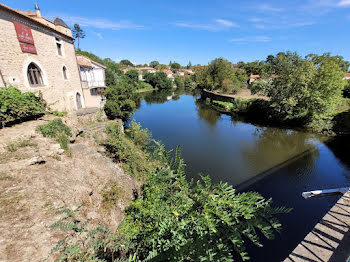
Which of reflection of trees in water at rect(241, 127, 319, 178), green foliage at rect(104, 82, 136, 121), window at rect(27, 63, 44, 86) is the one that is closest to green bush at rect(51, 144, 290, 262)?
reflection of trees in water at rect(241, 127, 319, 178)

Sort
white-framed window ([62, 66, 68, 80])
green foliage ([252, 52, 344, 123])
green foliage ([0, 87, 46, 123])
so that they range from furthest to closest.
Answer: green foliage ([252, 52, 344, 123]), white-framed window ([62, 66, 68, 80]), green foliage ([0, 87, 46, 123])

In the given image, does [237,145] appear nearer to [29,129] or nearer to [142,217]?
[142,217]

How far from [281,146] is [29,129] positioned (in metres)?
21.5

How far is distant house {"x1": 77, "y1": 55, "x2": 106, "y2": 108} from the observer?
18.7m

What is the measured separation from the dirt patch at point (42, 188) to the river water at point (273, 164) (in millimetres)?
6409

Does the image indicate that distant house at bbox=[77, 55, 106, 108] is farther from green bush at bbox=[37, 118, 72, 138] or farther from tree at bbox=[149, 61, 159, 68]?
tree at bbox=[149, 61, 159, 68]

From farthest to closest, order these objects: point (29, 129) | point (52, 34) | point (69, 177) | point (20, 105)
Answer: point (52, 34) < point (20, 105) < point (29, 129) < point (69, 177)

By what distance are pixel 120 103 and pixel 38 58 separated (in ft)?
28.5

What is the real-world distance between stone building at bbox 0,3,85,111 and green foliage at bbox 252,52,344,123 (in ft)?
83.6

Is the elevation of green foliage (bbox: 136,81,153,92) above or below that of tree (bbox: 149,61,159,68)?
below

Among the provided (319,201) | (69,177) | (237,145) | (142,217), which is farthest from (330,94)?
(69,177)

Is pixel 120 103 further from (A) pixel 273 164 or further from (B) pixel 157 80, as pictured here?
(B) pixel 157 80

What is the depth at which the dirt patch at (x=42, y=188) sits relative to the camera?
12.5 ft

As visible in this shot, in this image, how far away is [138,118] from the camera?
27.2 metres
